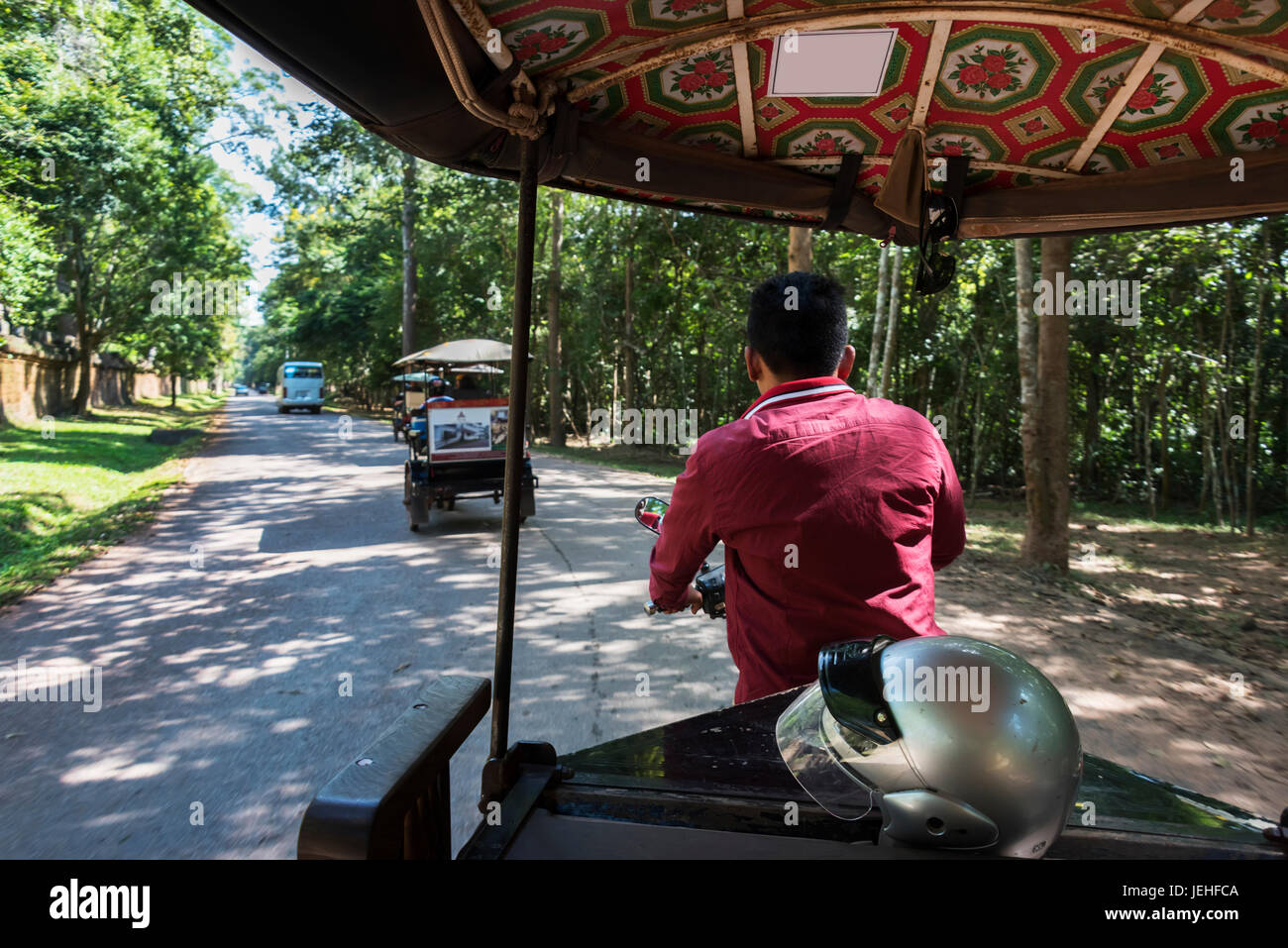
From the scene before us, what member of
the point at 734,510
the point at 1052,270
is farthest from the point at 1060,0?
the point at 1052,270

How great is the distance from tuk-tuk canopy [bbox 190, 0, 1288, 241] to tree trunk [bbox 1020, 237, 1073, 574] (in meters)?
5.98

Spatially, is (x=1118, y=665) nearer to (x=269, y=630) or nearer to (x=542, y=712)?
Result: (x=542, y=712)

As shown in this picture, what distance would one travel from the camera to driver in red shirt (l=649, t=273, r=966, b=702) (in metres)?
1.96

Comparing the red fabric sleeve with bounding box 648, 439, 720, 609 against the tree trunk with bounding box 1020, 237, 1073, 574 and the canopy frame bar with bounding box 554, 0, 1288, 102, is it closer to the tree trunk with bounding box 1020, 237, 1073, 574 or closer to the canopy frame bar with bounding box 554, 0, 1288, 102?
the canopy frame bar with bounding box 554, 0, 1288, 102

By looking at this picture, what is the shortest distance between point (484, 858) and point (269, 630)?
5.30m

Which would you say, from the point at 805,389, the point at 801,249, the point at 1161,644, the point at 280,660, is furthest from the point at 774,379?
the point at 801,249

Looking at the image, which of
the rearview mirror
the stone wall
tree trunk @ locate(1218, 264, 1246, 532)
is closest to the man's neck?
the rearview mirror

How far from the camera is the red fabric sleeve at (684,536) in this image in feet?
6.77

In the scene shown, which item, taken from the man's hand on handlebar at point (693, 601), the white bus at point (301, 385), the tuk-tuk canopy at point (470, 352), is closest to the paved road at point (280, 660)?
the man's hand on handlebar at point (693, 601)

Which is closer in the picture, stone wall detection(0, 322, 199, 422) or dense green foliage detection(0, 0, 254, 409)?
dense green foliage detection(0, 0, 254, 409)

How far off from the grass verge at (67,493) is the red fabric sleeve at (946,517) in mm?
7834

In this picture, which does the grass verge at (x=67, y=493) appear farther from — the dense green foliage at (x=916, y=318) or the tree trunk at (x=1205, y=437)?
the tree trunk at (x=1205, y=437)

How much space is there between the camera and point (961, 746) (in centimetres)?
124

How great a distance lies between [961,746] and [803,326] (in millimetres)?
1263
